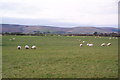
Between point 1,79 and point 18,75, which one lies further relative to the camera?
point 18,75

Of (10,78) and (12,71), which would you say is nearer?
(10,78)

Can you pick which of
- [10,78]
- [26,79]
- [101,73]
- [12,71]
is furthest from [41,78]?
[101,73]

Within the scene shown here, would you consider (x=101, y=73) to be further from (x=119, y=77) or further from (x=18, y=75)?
(x=18, y=75)

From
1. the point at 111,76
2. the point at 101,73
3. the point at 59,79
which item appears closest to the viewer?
the point at 59,79

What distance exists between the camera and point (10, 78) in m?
10.6

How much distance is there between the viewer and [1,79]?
34.0ft

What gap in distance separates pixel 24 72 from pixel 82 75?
3012mm

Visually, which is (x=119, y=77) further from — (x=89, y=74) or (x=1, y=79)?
(x=1, y=79)

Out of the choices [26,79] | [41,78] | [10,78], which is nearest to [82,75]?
[41,78]

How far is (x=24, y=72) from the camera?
39.2 ft

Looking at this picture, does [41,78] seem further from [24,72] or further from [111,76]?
[111,76]

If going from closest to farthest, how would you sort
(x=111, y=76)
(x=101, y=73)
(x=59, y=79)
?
(x=59, y=79) < (x=111, y=76) < (x=101, y=73)

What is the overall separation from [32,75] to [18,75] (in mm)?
672

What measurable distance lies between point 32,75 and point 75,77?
6.91ft
